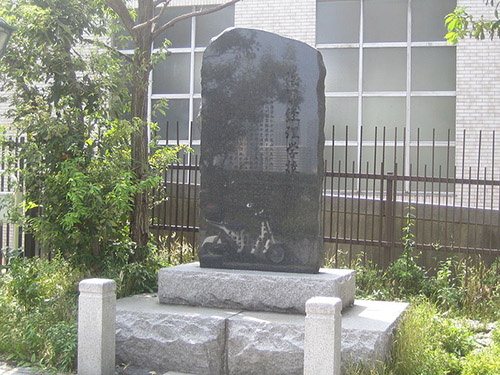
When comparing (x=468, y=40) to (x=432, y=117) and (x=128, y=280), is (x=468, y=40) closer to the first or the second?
(x=432, y=117)

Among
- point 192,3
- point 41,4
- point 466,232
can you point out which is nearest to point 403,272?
point 466,232

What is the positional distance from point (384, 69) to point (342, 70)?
3.17ft

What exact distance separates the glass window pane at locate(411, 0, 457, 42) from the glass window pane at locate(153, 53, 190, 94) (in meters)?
5.54

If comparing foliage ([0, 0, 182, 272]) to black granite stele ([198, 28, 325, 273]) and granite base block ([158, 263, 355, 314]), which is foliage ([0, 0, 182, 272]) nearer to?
black granite stele ([198, 28, 325, 273])

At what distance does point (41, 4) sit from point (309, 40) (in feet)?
25.7

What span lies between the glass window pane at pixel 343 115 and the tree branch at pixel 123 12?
699 cm

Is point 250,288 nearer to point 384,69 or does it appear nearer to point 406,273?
point 406,273

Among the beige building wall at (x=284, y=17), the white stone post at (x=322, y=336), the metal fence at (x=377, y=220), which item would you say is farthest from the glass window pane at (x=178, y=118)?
the white stone post at (x=322, y=336)

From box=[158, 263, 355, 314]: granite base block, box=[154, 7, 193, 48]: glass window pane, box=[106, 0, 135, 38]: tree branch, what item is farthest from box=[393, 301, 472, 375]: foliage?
box=[154, 7, 193, 48]: glass window pane

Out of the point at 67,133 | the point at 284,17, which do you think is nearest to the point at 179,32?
the point at 284,17

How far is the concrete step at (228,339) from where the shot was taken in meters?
6.13

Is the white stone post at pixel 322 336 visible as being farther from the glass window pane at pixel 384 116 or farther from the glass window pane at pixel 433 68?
the glass window pane at pixel 433 68

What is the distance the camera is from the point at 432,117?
15.0m

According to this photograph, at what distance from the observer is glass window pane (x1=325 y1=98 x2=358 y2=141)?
1541 cm
